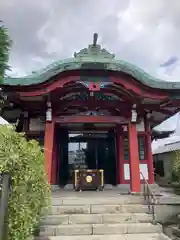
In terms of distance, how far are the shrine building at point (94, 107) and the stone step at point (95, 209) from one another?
1525 millimetres

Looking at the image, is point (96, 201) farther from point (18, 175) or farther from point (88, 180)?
point (18, 175)

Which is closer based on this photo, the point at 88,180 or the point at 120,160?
the point at 88,180

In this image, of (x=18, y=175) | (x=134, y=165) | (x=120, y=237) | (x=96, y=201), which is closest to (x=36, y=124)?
(x=134, y=165)

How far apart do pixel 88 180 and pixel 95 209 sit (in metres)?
3.18

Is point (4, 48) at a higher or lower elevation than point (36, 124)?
higher

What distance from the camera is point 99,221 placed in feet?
18.2

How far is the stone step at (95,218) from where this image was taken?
18.1 feet

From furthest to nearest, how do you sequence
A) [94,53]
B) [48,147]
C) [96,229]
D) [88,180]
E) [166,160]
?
[166,160] → [94,53] → [88,180] → [48,147] → [96,229]

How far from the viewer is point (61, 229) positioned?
519 cm

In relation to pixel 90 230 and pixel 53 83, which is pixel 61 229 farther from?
pixel 53 83

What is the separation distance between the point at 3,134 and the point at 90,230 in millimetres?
3218

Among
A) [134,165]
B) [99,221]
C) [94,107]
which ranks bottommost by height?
[99,221]

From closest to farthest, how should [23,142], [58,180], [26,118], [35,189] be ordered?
1. [23,142]
2. [35,189]
3. [26,118]
4. [58,180]

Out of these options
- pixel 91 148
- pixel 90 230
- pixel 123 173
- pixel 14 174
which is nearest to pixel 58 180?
pixel 91 148
